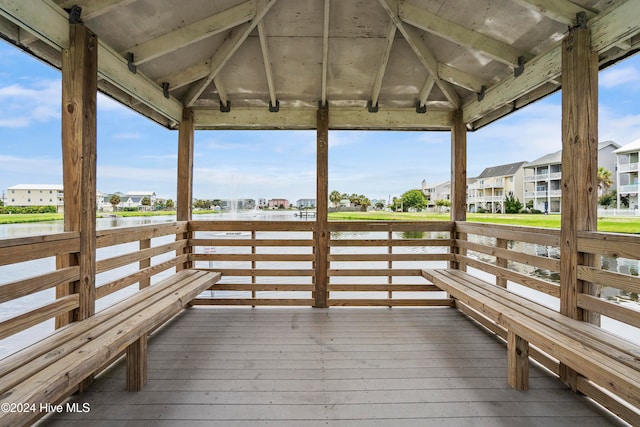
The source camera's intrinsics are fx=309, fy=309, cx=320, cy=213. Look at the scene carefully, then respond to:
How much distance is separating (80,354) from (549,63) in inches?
148

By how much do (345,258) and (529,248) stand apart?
1.89 metres

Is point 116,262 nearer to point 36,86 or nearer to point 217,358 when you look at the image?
point 217,358

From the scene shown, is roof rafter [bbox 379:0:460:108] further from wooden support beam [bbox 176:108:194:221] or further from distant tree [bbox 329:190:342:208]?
wooden support beam [bbox 176:108:194:221]

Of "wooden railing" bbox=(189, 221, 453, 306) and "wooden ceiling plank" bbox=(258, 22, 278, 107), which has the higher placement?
"wooden ceiling plank" bbox=(258, 22, 278, 107)

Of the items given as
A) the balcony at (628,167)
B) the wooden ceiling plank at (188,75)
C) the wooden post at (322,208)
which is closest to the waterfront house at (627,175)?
the balcony at (628,167)

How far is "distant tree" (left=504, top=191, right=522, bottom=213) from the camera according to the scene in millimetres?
3070

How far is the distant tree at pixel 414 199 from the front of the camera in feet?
13.5

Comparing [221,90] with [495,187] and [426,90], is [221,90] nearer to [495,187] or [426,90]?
[426,90]

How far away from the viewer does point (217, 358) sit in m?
2.54

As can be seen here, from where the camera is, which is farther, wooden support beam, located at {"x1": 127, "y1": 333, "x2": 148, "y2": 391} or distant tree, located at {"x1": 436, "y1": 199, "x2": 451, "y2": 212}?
distant tree, located at {"x1": 436, "y1": 199, "x2": 451, "y2": 212}

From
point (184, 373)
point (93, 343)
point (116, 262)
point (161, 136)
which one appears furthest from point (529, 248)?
point (161, 136)

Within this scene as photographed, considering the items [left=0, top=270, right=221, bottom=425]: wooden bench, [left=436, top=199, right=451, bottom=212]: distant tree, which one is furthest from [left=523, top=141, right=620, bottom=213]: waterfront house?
[left=0, top=270, right=221, bottom=425]: wooden bench

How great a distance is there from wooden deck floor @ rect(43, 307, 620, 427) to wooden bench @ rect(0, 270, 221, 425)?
31 cm

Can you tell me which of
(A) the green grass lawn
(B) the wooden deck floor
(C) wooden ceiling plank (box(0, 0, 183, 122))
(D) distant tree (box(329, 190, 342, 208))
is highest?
(C) wooden ceiling plank (box(0, 0, 183, 122))
